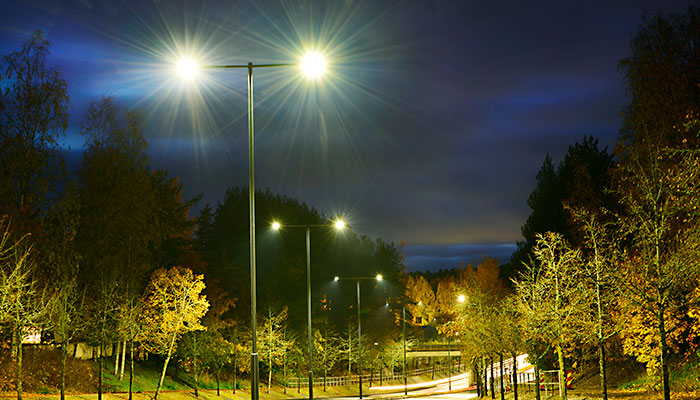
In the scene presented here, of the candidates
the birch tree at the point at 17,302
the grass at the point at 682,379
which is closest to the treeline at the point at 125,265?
the birch tree at the point at 17,302

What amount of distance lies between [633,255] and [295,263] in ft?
129

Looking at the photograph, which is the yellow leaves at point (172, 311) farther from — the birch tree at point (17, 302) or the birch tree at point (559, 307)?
the birch tree at point (559, 307)

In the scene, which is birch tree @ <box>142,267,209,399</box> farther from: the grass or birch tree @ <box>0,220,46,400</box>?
the grass

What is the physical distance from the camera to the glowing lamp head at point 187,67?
14.7 m

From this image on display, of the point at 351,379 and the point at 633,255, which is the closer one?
the point at 633,255

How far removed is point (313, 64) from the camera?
593 inches

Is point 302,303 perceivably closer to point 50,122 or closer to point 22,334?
point 50,122

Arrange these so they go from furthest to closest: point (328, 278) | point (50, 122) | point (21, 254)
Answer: point (328, 278) → point (50, 122) → point (21, 254)

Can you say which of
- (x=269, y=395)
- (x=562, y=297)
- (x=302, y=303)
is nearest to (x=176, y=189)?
(x=302, y=303)

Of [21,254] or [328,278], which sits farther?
[328,278]

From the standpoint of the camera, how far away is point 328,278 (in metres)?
70.0

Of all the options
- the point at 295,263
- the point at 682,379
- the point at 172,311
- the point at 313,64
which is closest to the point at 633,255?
the point at 682,379

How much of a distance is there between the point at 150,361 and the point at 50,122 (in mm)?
23656

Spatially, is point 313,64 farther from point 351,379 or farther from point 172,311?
point 351,379
